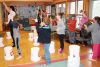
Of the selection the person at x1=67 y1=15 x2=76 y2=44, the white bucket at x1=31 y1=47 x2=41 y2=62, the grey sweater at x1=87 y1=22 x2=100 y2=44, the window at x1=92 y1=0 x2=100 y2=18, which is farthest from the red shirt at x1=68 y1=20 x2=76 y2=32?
the white bucket at x1=31 y1=47 x2=41 y2=62

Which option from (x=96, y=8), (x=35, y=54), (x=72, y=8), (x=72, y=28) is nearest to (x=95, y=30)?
(x=35, y=54)

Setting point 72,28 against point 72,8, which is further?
point 72,8

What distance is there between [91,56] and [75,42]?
1.97 m

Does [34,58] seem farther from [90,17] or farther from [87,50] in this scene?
[90,17]

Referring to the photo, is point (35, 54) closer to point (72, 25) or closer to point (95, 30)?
point (95, 30)

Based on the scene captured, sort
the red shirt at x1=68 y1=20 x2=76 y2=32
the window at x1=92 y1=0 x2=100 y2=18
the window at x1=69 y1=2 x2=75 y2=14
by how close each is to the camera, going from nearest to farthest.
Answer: the red shirt at x1=68 y1=20 x2=76 y2=32 < the window at x1=92 y1=0 x2=100 y2=18 < the window at x1=69 y1=2 x2=75 y2=14

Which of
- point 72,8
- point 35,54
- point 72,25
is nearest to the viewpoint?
point 35,54

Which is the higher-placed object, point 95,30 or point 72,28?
point 95,30

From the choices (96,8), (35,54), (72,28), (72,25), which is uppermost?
(96,8)

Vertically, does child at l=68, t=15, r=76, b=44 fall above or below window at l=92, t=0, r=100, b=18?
below

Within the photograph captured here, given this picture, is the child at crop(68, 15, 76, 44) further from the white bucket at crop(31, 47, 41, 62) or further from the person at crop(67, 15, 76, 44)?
the white bucket at crop(31, 47, 41, 62)

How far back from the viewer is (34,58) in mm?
5039

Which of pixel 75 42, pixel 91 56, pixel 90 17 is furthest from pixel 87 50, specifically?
pixel 90 17

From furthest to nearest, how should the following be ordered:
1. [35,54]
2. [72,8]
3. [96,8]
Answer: [72,8]
[96,8]
[35,54]
